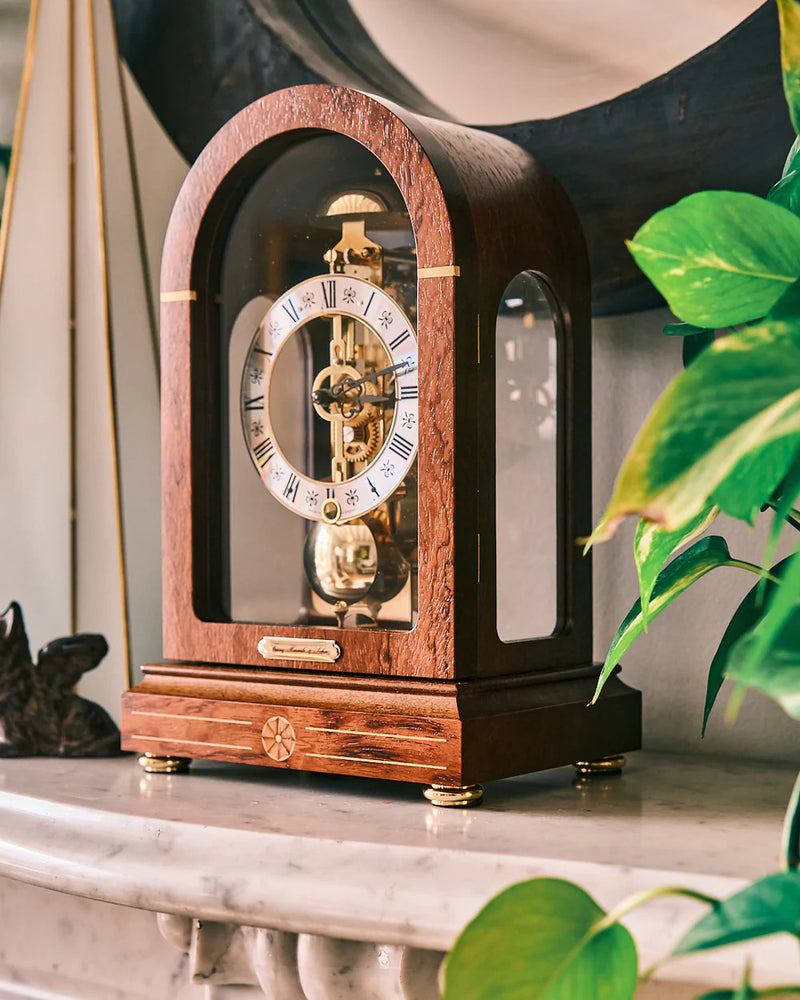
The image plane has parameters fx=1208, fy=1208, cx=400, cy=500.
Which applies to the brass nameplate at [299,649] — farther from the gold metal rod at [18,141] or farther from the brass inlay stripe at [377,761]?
the gold metal rod at [18,141]

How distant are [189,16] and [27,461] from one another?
375 millimetres

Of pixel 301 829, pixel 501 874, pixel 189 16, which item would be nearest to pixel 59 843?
pixel 301 829

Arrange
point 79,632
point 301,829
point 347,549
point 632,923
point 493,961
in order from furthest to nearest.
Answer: point 79,632, point 347,549, point 301,829, point 632,923, point 493,961

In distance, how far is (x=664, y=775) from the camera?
0.72 m

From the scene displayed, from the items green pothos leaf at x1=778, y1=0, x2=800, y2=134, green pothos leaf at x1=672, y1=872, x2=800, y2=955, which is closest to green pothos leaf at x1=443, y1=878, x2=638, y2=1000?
green pothos leaf at x1=672, y1=872, x2=800, y2=955

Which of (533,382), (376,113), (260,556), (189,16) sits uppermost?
(189,16)

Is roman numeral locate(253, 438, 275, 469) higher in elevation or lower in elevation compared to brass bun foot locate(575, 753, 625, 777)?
higher

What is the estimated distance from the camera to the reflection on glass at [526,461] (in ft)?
2.18

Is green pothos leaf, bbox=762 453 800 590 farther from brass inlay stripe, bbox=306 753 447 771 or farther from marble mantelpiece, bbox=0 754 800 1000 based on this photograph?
brass inlay stripe, bbox=306 753 447 771

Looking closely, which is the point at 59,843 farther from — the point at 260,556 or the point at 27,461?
the point at 27,461

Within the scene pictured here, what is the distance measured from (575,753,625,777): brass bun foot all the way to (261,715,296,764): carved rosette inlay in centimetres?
17

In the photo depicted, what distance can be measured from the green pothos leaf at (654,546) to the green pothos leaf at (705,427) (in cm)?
11

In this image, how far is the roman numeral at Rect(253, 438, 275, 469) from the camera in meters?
0.73

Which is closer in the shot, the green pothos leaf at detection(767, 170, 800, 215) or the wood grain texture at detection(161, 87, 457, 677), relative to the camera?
the green pothos leaf at detection(767, 170, 800, 215)
